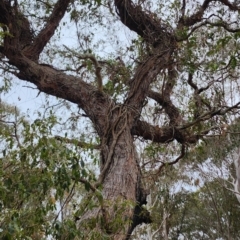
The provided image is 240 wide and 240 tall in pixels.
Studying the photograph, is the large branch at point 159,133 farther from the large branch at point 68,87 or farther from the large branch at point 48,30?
the large branch at point 48,30

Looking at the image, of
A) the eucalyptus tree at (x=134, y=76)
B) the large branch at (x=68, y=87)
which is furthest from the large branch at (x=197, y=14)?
the large branch at (x=68, y=87)

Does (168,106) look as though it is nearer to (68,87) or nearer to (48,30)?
(68,87)

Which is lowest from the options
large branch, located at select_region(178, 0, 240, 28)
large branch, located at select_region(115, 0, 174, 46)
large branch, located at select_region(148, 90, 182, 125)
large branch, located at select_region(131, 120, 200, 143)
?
large branch, located at select_region(131, 120, 200, 143)

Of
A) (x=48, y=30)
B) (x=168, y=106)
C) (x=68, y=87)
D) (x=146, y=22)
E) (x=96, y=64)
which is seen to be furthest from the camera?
(x=168, y=106)

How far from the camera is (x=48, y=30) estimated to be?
14.8 feet

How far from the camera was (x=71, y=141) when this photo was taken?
8.99ft

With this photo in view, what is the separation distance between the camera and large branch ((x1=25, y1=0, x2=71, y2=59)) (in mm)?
4410

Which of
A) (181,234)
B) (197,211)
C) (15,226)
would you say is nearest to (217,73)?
(15,226)

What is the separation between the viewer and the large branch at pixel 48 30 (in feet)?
14.5

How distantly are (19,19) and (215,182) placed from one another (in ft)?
31.2

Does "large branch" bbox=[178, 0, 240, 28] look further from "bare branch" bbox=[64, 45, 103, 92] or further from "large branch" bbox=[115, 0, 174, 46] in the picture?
"bare branch" bbox=[64, 45, 103, 92]

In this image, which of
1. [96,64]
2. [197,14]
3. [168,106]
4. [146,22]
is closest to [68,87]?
[96,64]

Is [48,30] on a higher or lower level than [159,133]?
higher

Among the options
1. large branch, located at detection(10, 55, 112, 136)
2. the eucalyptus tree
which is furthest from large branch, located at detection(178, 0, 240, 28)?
large branch, located at detection(10, 55, 112, 136)
